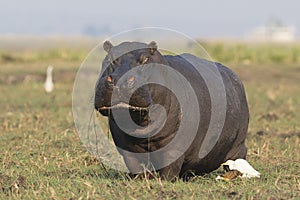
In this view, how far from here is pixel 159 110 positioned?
239 inches

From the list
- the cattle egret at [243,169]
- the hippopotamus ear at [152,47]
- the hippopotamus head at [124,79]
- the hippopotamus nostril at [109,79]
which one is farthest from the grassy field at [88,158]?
the hippopotamus ear at [152,47]

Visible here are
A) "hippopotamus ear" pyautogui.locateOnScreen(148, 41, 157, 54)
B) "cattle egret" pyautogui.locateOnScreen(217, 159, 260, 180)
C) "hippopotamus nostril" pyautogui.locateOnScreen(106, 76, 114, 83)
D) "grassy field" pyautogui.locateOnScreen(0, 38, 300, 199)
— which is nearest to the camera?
"hippopotamus nostril" pyautogui.locateOnScreen(106, 76, 114, 83)

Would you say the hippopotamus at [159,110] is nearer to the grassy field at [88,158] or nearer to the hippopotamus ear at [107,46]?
the hippopotamus ear at [107,46]

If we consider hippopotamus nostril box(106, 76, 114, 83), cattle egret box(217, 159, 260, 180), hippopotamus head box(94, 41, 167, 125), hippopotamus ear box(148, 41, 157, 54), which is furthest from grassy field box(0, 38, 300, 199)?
hippopotamus ear box(148, 41, 157, 54)

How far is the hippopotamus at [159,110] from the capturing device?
5.76 m

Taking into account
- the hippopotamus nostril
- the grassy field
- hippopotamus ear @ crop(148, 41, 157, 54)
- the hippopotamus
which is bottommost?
the grassy field

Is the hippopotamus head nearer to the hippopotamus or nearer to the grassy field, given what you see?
the hippopotamus

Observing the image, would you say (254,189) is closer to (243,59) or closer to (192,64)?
(192,64)

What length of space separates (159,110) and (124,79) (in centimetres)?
50

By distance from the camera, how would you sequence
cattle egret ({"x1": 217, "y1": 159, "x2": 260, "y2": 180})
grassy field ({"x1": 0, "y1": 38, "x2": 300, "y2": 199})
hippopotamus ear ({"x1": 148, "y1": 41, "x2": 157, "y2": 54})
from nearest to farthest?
grassy field ({"x1": 0, "y1": 38, "x2": 300, "y2": 199}) < hippopotamus ear ({"x1": 148, "y1": 41, "x2": 157, "y2": 54}) < cattle egret ({"x1": 217, "y1": 159, "x2": 260, "y2": 180})

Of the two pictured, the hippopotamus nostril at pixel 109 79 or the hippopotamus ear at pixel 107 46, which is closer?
the hippopotamus nostril at pixel 109 79

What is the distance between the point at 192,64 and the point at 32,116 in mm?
5848

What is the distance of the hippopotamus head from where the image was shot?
5688 millimetres

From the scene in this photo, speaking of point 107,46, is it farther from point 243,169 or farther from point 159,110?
point 243,169
